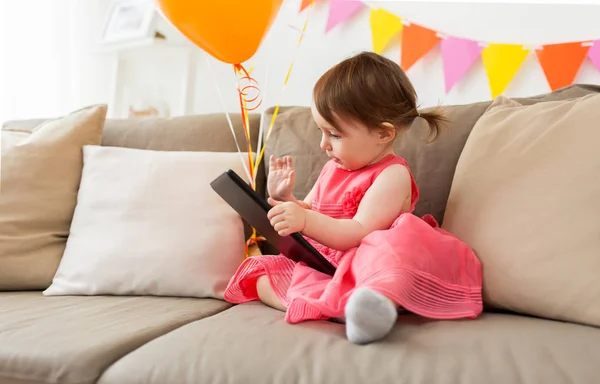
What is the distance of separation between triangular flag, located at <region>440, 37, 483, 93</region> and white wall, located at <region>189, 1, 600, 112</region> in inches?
0.8

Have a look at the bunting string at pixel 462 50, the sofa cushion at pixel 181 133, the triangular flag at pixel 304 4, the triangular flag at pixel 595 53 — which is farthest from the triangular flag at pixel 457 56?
the sofa cushion at pixel 181 133

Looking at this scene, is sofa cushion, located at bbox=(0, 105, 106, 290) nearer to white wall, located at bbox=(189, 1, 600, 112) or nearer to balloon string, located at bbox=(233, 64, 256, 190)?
balloon string, located at bbox=(233, 64, 256, 190)

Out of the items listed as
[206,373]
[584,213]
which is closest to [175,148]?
[206,373]

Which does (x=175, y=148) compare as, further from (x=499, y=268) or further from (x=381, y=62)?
(x=499, y=268)

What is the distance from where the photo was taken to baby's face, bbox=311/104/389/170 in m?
1.17

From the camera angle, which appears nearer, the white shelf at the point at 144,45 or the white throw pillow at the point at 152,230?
the white throw pillow at the point at 152,230

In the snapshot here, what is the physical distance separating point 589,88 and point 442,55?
23.2 inches

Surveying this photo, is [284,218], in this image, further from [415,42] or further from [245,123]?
[415,42]

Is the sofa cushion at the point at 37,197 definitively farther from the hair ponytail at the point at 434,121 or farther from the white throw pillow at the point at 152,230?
the hair ponytail at the point at 434,121

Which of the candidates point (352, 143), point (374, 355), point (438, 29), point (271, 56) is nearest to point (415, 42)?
point (438, 29)

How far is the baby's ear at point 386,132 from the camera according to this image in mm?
1169

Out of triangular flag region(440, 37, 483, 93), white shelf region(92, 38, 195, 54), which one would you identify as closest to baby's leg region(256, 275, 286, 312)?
triangular flag region(440, 37, 483, 93)

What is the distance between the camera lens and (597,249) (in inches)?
37.4

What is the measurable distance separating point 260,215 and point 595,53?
3.99ft
